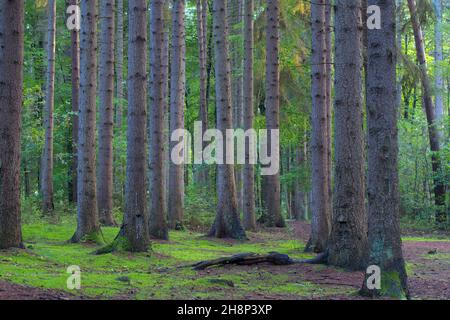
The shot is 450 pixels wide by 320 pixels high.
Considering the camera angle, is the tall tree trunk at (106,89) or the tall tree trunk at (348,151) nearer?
the tall tree trunk at (348,151)

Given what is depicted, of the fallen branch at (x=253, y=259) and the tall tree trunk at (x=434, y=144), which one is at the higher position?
the tall tree trunk at (x=434, y=144)

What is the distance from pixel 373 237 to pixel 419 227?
1919cm

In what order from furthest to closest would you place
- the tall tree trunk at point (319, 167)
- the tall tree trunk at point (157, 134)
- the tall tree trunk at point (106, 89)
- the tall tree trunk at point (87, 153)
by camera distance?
1. the tall tree trunk at point (106, 89)
2. the tall tree trunk at point (157, 134)
3. the tall tree trunk at point (87, 153)
4. the tall tree trunk at point (319, 167)

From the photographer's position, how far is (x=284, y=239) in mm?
20000

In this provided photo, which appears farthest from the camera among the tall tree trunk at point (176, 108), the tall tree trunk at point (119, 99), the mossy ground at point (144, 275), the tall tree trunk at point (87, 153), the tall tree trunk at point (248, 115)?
the tall tree trunk at point (119, 99)

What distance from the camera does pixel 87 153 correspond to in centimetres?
1481

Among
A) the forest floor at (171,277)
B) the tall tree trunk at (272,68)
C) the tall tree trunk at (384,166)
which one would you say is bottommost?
the forest floor at (171,277)

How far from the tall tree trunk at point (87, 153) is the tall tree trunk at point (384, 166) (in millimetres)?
8048

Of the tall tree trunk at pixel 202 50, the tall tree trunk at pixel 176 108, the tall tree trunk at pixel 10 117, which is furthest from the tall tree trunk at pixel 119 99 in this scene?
the tall tree trunk at pixel 10 117

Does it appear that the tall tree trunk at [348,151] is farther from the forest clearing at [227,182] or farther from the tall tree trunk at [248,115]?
the tall tree trunk at [248,115]

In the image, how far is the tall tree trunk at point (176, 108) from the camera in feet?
69.7

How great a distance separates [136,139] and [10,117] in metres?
2.84

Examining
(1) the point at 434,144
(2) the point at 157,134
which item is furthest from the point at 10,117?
(1) the point at 434,144

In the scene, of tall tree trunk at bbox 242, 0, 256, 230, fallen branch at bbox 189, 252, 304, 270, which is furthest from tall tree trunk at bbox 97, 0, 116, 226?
fallen branch at bbox 189, 252, 304, 270
